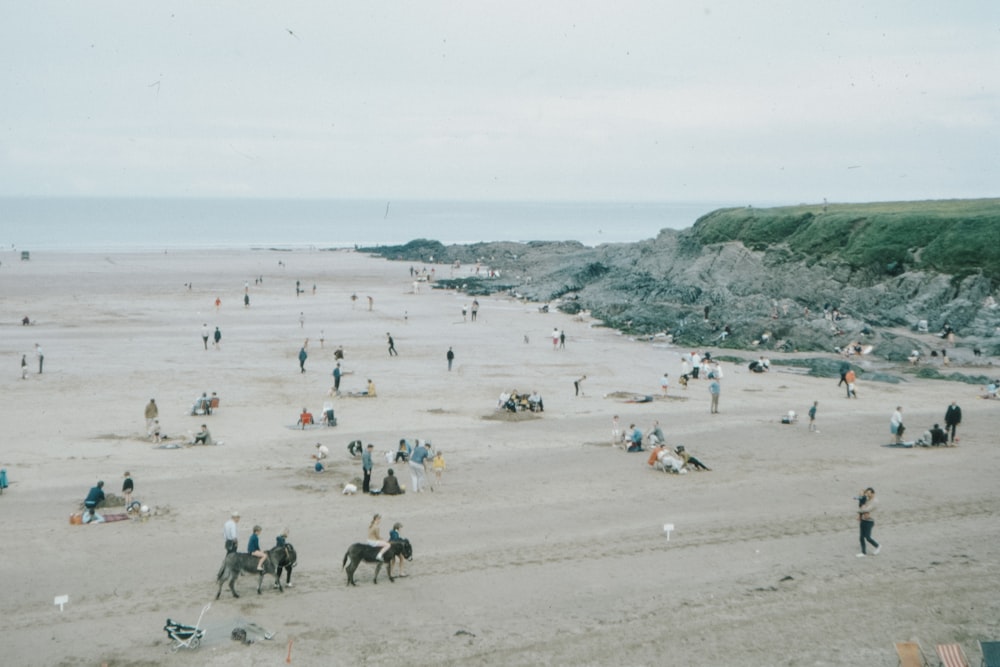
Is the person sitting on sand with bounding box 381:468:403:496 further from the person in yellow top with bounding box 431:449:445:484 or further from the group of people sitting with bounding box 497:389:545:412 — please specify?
the group of people sitting with bounding box 497:389:545:412

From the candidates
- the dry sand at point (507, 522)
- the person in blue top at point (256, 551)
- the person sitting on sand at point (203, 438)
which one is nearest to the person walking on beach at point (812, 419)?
the dry sand at point (507, 522)

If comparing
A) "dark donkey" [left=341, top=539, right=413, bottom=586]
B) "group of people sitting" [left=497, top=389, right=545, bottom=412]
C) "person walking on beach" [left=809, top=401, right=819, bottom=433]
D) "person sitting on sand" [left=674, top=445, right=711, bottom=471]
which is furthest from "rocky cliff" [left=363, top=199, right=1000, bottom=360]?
"dark donkey" [left=341, top=539, right=413, bottom=586]

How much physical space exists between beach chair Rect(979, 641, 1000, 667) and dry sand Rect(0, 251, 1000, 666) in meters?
0.79

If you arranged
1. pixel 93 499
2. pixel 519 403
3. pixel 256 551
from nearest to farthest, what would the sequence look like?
pixel 256 551 < pixel 93 499 < pixel 519 403

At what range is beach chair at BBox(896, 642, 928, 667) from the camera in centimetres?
1014

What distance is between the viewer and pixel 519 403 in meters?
25.5

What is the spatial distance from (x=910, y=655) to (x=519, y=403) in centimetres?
1586

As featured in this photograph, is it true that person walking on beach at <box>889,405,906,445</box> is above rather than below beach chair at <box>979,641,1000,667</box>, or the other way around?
above

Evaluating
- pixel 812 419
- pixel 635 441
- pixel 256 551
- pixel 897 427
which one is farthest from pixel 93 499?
pixel 897 427

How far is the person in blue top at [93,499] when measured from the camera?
15.5 metres

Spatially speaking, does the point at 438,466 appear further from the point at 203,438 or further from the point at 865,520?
the point at 865,520

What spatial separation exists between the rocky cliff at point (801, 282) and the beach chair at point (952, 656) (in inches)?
1071

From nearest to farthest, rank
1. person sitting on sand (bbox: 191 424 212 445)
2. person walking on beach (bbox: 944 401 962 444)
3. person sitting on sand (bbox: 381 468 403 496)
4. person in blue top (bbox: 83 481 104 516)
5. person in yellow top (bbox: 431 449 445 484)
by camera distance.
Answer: person in blue top (bbox: 83 481 104 516) < person sitting on sand (bbox: 381 468 403 496) < person in yellow top (bbox: 431 449 445 484) < person sitting on sand (bbox: 191 424 212 445) < person walking on beach (bbox: 944 401 962 444)

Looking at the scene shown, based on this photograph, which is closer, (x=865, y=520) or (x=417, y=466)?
(x=865, y=520)
